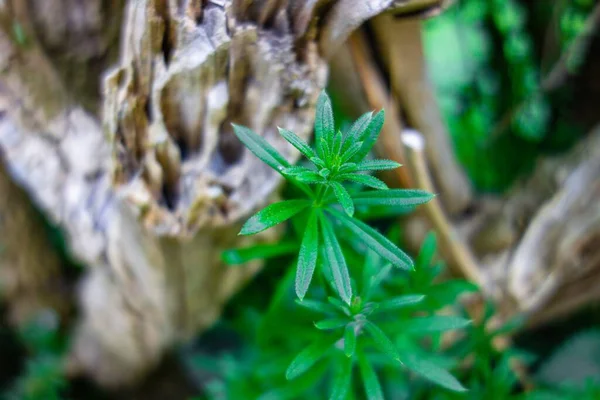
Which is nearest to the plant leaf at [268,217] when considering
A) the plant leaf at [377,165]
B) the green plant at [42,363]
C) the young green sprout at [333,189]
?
the young green sprout at [333,189]

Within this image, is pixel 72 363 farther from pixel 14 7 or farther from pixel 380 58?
pixel 380 58

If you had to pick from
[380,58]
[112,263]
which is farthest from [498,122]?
[112,263]

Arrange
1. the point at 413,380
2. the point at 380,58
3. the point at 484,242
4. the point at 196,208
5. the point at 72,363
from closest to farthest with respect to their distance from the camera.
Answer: the point at 196,208 → the point at 380,58 → the point at 413,380 → the point at 484,242 → the point at 72,363

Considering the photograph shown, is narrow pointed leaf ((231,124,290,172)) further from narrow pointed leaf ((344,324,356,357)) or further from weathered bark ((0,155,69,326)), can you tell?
weathered bark ((0,155,69,326))

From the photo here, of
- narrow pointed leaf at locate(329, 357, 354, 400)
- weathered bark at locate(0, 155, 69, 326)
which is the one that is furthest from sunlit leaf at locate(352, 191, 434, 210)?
weathered bark at locate(0, 155, 69, 326)

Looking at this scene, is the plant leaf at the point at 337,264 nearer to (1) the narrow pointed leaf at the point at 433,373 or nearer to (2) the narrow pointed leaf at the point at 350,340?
(2) the narrow pointed leaf at the point at 350,340

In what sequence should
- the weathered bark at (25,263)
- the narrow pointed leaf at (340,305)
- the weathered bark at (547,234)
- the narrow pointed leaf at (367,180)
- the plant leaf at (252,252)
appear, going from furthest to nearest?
the weathered bark at (25,263) < the weathered bark at (547,234) < the plant leaf at (252,252) < the narrow pointed leaf at (340,305) < the narrow pointed leaf at (367,180)
